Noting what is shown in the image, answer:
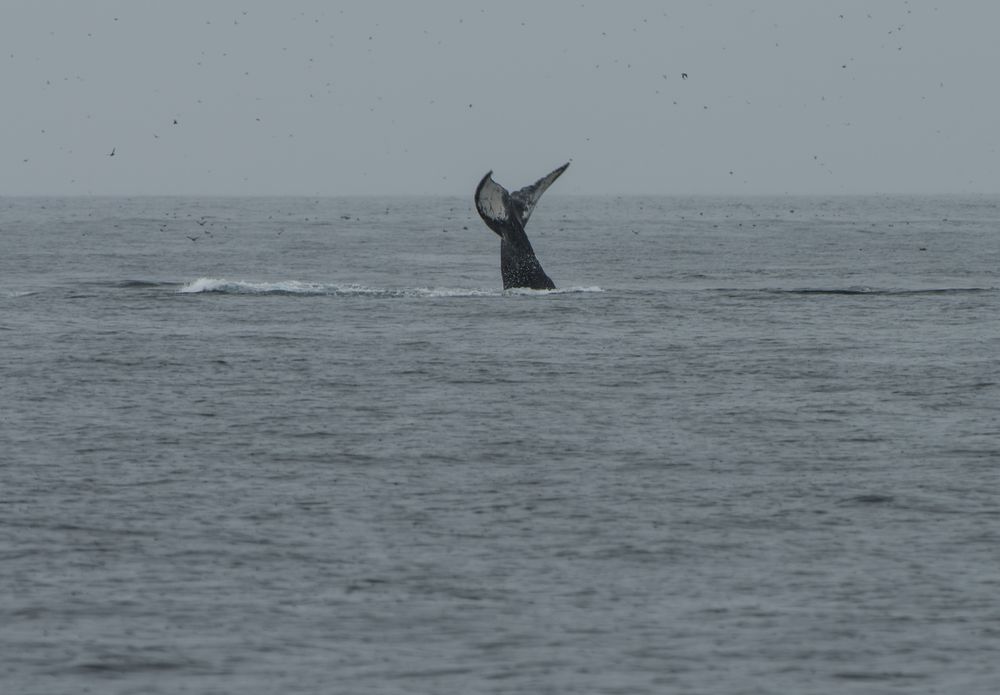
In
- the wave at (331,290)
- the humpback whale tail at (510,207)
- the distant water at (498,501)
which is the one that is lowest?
the distant water at (498,501)

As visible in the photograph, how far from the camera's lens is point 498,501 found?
635 inches

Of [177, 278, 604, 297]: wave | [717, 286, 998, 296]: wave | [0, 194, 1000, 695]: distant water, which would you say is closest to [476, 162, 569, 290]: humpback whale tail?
[0, 194, 1000, 695]: distant water

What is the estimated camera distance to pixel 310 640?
1177cm

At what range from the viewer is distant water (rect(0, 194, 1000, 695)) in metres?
11.5

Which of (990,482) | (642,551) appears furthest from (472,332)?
(642,551)

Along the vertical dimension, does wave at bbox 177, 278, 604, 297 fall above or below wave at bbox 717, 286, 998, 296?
above

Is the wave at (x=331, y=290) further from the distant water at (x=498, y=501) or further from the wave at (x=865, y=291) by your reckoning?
the distant water at (x=498, y=501)

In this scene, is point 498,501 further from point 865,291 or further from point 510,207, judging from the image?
point 865,291

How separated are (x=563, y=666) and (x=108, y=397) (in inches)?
515

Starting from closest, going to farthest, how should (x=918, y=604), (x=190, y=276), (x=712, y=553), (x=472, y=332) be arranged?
1. (x=918, y=604)
2. (x=712, y=553)
3. (x=472, y=332)
4. (x=190, y=276)

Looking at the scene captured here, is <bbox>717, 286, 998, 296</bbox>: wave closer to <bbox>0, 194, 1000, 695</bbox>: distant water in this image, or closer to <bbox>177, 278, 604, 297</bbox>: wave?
<bbox>177, 278, 604, 297</bbox>: wave

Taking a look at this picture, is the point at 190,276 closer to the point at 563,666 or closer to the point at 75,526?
the point at 75,526

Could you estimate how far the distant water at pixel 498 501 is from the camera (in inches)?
452

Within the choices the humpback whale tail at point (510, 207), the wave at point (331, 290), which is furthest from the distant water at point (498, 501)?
the wave at point (331, 290)
